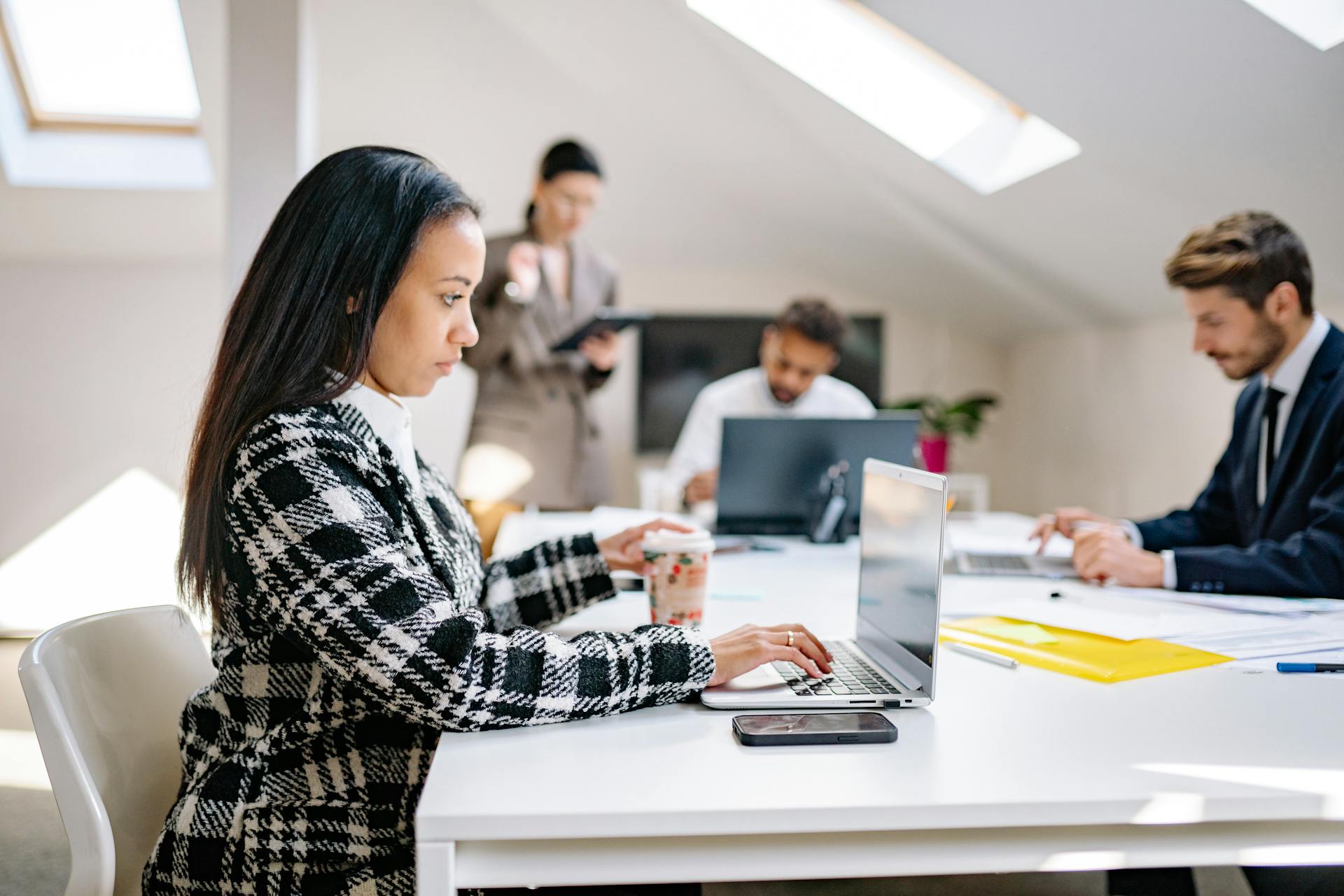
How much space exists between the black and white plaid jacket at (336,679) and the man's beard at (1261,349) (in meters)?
1.43

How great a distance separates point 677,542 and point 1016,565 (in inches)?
34.0

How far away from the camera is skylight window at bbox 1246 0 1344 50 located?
6.65ft

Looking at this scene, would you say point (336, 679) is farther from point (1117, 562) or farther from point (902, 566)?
point (1117, 562)

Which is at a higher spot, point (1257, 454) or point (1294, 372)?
point (1294, 372)

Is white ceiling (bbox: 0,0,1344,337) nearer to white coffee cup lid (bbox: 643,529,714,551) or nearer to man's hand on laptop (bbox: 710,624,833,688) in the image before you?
white coffee cup lid (bbox: 643,529,714,551)

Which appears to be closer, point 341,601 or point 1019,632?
point 341,601

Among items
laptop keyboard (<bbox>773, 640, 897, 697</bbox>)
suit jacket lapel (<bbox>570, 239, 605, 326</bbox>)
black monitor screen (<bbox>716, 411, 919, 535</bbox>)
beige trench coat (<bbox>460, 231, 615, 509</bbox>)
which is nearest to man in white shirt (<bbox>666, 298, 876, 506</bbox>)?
beige trench coat (<bbox>460, 231, 615, 509</bbox>)

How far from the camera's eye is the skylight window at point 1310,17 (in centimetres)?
203

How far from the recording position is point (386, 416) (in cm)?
103

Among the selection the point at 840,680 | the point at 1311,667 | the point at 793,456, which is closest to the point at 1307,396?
the point at 1311,667

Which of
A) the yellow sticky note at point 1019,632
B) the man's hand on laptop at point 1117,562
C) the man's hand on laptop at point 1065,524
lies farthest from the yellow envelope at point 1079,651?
the man's hand on laptop at point 1065,524

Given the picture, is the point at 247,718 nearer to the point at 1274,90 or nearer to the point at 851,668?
the point at 851,668

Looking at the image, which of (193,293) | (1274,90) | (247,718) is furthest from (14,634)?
(1274,90)

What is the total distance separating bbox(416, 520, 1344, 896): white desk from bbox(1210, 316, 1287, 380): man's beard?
114cm
